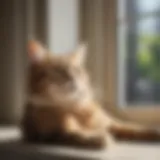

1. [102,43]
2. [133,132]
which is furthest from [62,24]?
[133,132]

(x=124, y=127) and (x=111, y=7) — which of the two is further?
(x=111, y=7)

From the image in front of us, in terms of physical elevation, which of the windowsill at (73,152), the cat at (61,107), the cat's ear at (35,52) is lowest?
the windowsill at (73,152)

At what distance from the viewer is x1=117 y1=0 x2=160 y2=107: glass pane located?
1428mm

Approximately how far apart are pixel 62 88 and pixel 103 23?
1.23 feet

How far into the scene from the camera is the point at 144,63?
4.75 feet

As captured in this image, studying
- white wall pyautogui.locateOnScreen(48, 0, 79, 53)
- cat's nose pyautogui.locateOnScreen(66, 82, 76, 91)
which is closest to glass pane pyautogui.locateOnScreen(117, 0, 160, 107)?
white wall pyautogui.locateOnScreen(48, 0, 79, 53)

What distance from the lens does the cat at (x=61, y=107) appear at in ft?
3.91

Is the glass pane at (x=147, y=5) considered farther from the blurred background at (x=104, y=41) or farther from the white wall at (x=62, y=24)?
the white wall at (x=62, y=24)

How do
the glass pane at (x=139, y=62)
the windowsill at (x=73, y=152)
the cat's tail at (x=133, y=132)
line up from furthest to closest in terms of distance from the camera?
the glass pane at (x=139, y=62), the cat's tail at (x=133, y=132), the windowsill at (x=73, y=152)

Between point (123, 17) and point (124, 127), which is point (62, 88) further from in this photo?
point (123, 17)

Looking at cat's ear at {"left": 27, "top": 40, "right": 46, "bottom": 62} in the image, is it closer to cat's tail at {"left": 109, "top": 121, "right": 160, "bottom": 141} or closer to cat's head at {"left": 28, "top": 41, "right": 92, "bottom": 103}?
cat's head at {"left": 28, "top": 41, "right": 92, "bottom": 103}

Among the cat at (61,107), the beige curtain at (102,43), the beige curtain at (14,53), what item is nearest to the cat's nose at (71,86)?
the cat at (61,107)

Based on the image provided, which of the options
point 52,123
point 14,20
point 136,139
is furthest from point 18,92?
point 136,139

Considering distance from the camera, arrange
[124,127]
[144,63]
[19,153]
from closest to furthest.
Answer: [19,153] → [124,127] → [144,63]
